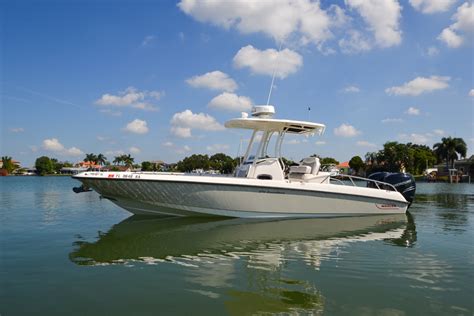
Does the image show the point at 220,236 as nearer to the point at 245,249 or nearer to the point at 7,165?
the point at 245,249

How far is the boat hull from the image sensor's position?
36.9 ft

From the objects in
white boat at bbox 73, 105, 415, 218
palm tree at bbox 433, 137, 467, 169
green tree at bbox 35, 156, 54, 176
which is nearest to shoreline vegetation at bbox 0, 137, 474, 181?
palm tree at bbox 433, 137, 467, 169

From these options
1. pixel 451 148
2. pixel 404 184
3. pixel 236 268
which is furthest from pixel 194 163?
pixel 236 268

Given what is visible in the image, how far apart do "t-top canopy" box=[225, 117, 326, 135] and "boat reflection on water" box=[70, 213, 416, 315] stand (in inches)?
127

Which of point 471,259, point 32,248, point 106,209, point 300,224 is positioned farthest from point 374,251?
point 106,209

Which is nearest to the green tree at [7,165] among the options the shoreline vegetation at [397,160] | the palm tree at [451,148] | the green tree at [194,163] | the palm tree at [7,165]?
the palm tree at [7,165]

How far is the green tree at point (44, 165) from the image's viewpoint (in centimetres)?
14038

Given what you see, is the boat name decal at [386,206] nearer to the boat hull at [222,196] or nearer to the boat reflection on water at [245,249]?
the boat reflection on water at [245,249]

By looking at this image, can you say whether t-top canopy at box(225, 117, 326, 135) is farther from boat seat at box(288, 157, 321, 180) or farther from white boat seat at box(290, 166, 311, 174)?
white boat seat at box(290, 166, 311, 174)

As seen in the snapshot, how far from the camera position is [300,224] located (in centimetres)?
1153

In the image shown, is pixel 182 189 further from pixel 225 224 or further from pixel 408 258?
pixel 408 258

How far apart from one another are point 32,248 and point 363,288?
685 cm

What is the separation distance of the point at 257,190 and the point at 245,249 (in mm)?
3663

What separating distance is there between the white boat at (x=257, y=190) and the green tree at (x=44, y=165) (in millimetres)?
145595
